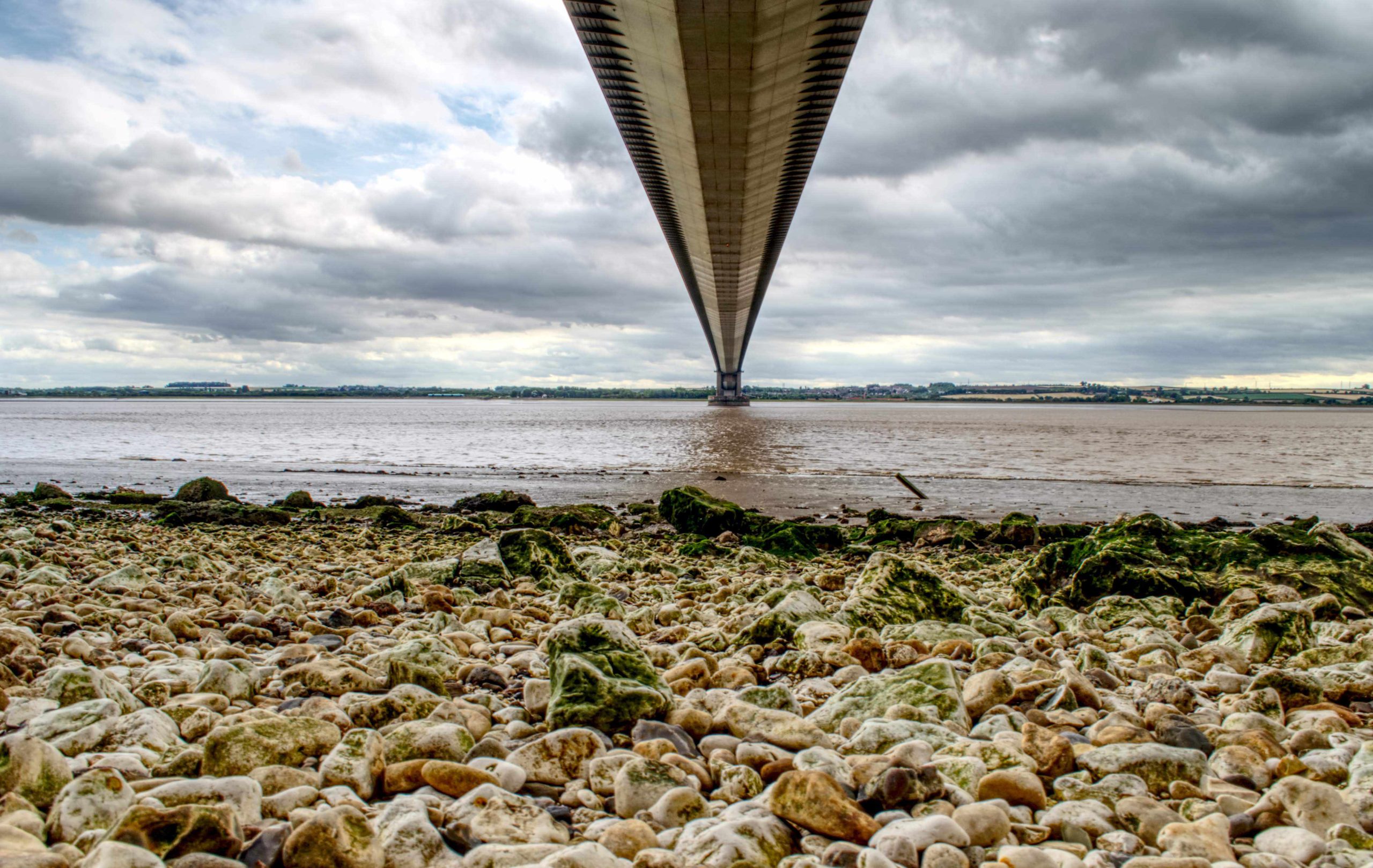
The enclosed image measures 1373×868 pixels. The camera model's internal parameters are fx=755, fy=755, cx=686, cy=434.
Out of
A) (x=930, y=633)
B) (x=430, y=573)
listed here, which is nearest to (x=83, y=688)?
(x=430, y=573)

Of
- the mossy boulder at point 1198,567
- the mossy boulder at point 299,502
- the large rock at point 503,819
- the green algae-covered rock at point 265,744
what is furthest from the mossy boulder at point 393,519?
the large rock at point 503,819

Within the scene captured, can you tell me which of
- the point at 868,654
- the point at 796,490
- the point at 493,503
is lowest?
the point at 796,490

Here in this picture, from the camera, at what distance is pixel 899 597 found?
14.9 feet

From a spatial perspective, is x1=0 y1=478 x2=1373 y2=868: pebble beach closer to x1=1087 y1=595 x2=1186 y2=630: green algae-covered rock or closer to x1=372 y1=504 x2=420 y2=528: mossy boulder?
x1=1087 y1=595 x2=1186 y2=630: green algae-covered rock

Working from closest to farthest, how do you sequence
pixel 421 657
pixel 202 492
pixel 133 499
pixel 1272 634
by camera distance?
pixel 421 657, pixel 1272 634, pixel 202 492, pixel 133 499

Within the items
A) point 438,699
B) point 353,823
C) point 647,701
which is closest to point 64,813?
point 353,823

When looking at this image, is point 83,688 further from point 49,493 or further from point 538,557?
point 49,493

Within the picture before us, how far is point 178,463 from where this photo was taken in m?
20.3

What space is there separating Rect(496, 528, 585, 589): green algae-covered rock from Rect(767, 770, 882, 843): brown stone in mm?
3711

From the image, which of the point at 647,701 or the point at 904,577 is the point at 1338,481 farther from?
the point at 647,701

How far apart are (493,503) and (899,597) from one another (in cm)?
843

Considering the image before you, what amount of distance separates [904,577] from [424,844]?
3496mm

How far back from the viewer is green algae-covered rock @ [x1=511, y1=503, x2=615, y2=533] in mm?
9508

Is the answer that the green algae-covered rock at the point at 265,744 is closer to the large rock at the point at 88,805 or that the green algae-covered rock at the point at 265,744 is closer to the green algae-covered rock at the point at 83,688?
the large rock at the point at 88,805
